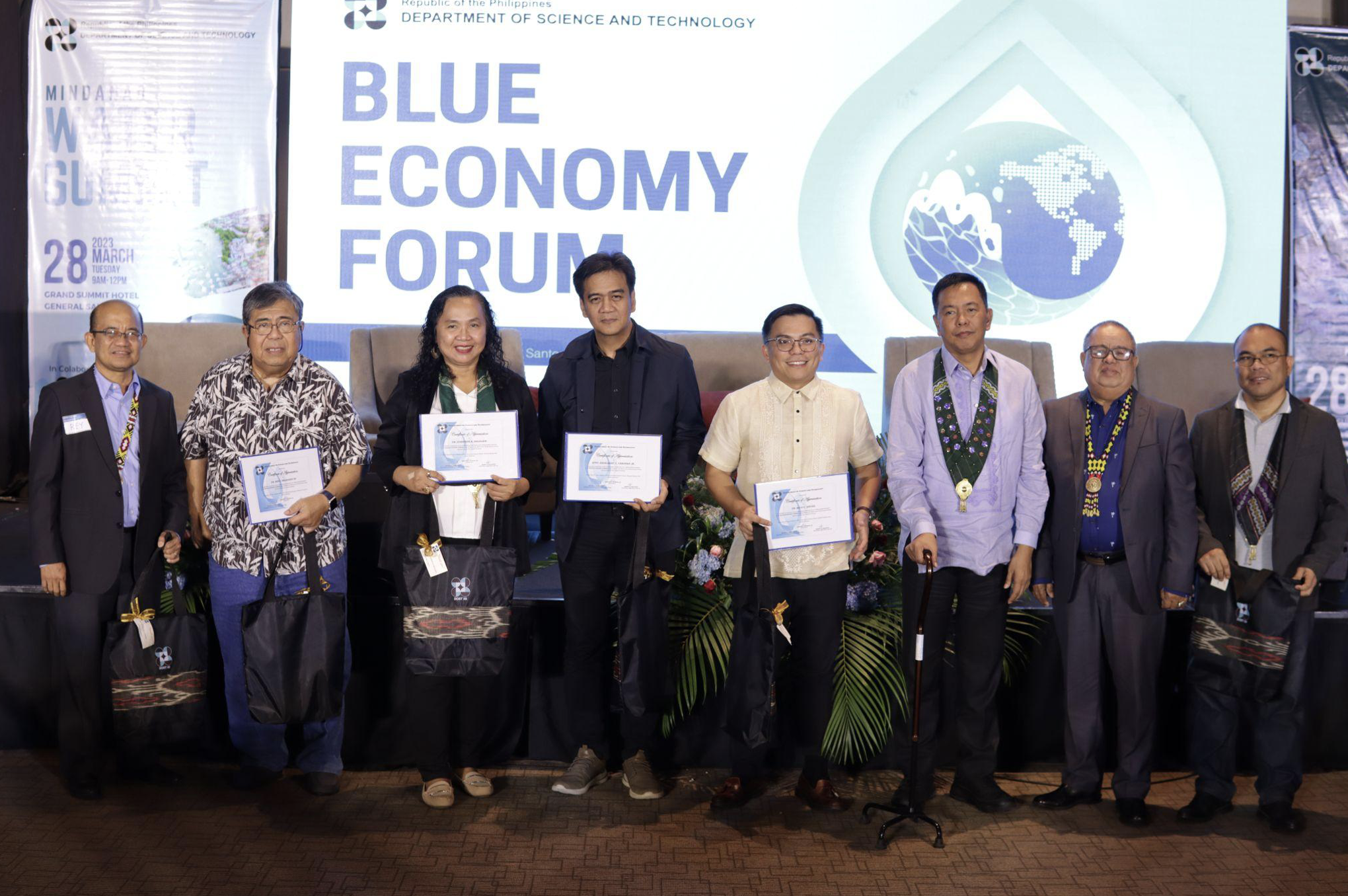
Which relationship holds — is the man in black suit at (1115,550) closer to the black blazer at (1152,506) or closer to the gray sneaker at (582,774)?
the black blazer at (1152,506)

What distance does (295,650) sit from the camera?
296cm

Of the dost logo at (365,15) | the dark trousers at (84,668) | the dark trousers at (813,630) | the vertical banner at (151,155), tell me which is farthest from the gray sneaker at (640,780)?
the dost logo at (365,15)

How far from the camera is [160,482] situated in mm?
3082

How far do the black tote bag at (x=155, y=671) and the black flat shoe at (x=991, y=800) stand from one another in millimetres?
2246

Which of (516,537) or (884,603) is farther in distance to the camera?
(884,603)

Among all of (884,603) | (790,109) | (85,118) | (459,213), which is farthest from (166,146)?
(884,603)

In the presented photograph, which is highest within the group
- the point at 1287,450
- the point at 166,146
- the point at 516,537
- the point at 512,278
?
the point at 166,146

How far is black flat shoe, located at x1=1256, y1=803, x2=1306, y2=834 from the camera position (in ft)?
9.73

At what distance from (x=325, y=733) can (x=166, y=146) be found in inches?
172

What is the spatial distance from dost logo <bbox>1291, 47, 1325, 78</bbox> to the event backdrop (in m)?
0.18

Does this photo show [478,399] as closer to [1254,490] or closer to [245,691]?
[245,691]

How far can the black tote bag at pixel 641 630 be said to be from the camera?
301 centimetres

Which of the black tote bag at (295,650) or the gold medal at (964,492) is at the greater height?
the gold medal at (964,492)

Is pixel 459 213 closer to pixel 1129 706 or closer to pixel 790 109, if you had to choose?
pixel 790 109
